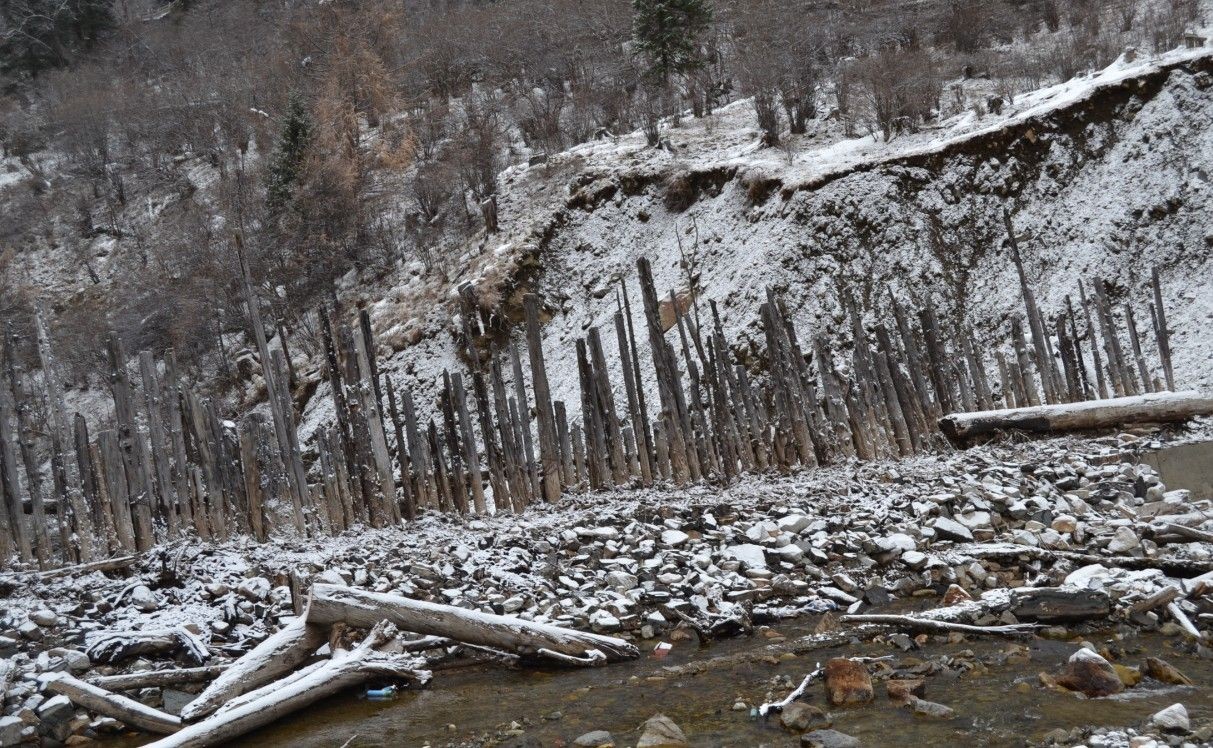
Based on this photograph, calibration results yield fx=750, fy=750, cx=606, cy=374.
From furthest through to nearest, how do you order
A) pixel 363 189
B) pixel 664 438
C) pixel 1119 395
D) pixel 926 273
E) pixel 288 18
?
pixel 288 18, pixel 363 189, pixel 926 273, pixel 1119 395, pixel 664 438

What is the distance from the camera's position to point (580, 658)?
449cm

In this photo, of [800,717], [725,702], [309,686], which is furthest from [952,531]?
[309,686]

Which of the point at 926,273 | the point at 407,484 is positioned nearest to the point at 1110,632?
the point at 407,484

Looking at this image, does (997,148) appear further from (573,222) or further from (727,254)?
(573,222)

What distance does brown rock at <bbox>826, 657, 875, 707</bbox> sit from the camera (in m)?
3.43

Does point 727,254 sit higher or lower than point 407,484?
higher

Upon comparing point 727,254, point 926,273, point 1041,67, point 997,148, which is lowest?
point 926,273

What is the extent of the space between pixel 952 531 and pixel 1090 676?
8.85 feet

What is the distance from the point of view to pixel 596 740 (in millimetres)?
3293

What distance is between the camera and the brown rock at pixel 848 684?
3.43m

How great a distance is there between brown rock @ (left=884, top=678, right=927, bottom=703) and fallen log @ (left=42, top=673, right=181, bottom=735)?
3639mm

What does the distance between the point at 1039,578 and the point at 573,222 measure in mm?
15936

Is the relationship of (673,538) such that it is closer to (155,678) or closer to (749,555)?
(749,555)

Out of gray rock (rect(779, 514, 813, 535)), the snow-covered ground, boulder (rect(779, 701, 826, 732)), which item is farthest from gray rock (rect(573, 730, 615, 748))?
the snow-covered ground
